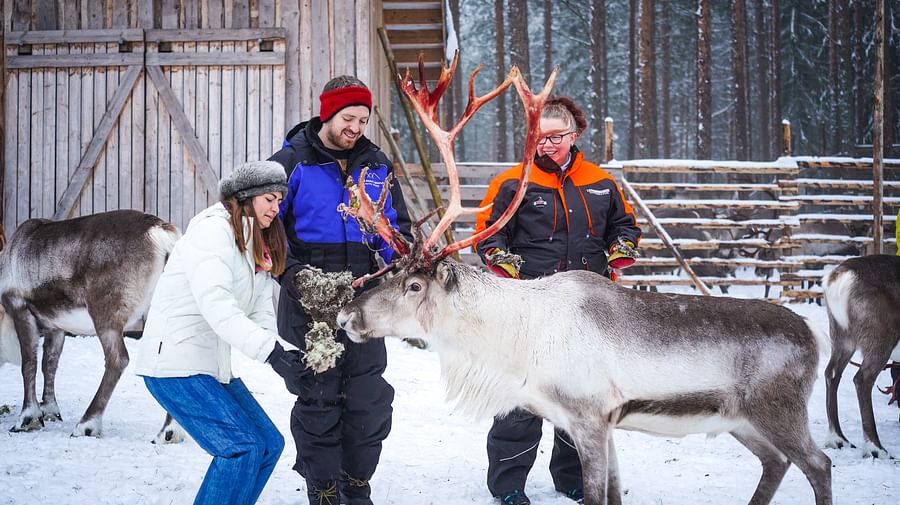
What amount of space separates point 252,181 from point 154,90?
639 centimetres

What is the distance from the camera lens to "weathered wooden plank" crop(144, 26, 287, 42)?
8500 mm

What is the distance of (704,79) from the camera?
59.8 feet

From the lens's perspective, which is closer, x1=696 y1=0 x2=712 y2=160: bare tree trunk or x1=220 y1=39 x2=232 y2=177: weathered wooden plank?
x1=220 y1=39 x2=232 y2=177: weathered wooden plank

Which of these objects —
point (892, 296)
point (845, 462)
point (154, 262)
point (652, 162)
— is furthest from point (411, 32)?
point (845, 462)

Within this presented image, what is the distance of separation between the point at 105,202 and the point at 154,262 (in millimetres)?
3547

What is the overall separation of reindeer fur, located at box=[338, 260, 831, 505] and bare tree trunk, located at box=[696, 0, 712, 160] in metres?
15.7

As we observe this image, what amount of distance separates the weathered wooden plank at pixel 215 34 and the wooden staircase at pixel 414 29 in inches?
101

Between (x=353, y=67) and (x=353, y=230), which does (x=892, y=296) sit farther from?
(x=353, y=67)

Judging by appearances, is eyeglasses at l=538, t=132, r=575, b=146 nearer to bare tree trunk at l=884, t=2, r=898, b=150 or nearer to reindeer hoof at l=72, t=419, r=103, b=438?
reindeer hoof at l=72, t=419, r=103, b=438

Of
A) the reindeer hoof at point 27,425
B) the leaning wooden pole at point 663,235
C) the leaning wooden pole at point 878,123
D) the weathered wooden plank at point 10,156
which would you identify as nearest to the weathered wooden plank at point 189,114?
the weathered wooden plank at point 10,156

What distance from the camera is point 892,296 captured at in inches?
223

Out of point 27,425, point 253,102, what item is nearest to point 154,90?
point 253,102

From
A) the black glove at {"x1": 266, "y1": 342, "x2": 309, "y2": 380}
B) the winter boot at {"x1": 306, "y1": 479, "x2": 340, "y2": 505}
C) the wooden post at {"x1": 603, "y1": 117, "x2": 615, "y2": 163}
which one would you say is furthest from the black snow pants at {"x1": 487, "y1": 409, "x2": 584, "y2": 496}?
the wooden post at {"x1": 603, "y1": 117, "x2": 615, "y2": 163}

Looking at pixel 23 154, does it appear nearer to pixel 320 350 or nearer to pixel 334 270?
pixel 334 270
